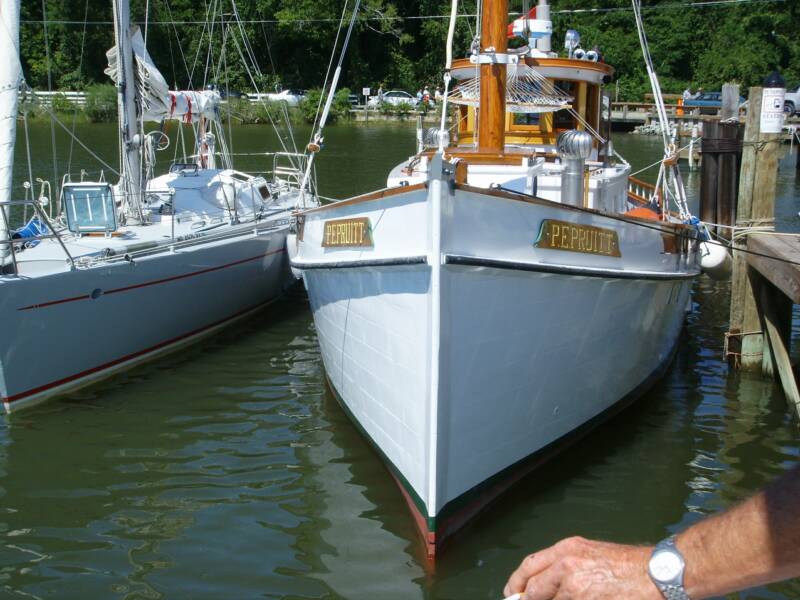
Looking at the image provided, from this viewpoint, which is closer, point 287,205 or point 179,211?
point 179,211

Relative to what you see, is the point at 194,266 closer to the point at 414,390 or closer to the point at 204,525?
the point at 204,525

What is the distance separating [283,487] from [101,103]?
43.2m

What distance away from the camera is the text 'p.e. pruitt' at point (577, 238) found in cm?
656

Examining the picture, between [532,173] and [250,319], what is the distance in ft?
19.8

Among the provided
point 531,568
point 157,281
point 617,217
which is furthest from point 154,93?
point 531,568

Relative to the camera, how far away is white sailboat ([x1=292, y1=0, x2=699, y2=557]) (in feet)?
19.6

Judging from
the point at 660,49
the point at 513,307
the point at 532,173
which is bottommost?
the point at 513,307

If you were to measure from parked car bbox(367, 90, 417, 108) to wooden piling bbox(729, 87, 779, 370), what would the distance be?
4270cm

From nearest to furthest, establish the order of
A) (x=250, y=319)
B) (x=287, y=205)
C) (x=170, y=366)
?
(x=170, y=366) < (x=250, y=319) < (x=287, y=205)

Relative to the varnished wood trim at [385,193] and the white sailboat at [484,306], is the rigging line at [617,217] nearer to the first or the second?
the white sailboat at [484,306]

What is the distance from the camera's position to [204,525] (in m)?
6.88

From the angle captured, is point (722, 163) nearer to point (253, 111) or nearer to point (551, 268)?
point (551, 268)

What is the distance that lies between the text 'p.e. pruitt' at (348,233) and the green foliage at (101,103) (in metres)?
41.8

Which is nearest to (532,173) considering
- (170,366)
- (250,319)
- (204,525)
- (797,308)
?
(204,525)
